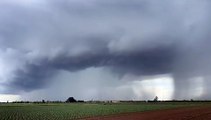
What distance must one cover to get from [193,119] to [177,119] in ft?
6.95

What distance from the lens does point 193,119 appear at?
41.0 m

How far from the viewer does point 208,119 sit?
40.5m

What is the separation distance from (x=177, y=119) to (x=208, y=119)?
4.05m

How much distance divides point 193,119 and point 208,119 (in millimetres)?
1928

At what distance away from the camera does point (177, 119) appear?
41656 millimetres
